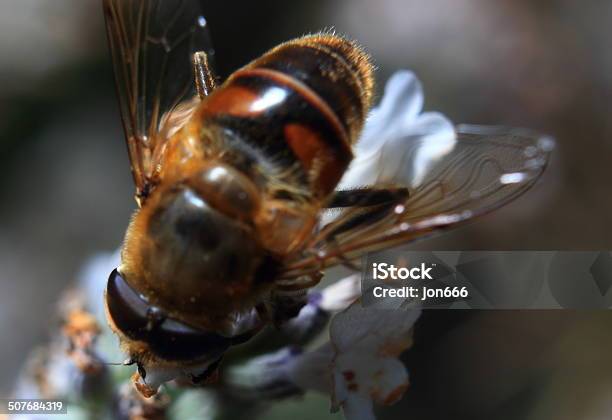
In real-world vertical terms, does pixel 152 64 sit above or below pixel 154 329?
above

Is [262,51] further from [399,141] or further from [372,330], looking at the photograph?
[372,330]

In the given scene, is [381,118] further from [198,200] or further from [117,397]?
[117,397]

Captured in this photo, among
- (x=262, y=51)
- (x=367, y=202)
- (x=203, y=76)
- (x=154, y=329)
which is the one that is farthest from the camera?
(x=262, y=51)

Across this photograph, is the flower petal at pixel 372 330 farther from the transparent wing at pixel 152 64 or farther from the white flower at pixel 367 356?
the transparent wing at pixel 152 64

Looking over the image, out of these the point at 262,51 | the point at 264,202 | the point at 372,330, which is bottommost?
the point at 262,51

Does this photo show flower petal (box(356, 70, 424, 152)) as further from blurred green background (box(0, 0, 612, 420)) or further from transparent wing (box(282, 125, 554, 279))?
blurred green background (box(0, 0, 612, 420))

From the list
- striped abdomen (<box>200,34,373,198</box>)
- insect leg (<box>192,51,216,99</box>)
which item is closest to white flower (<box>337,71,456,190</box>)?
striped abdomen (<box>200,34,373,198</box>)

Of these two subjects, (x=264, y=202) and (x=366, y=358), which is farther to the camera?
(x=366, y=358)

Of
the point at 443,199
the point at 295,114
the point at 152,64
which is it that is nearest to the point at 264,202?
the point at 295,114
